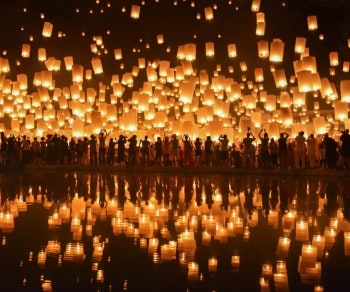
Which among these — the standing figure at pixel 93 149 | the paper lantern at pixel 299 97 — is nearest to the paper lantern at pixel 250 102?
the paper lantern at pixel 299 97

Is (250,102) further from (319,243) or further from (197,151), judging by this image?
(319,243)

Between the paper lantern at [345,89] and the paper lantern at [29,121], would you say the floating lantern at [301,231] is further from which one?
the paper lantern at [29,121]

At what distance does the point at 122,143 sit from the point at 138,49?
38.2 ft

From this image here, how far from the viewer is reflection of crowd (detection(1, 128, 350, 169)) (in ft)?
58.1

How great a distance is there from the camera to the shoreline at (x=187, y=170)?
1656 cm

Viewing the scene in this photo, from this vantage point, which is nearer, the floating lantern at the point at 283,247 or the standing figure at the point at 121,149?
the floating lantern at the point at 283,247

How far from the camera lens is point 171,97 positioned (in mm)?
30344

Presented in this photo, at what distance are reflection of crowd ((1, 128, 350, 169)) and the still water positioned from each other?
19.1ft

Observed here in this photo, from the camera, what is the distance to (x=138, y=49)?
102 ft

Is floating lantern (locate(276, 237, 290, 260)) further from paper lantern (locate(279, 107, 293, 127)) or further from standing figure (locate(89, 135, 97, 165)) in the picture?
paper lantern (locate(279, 107, 293, 127))

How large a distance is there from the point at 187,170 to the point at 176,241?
13043 millimetres

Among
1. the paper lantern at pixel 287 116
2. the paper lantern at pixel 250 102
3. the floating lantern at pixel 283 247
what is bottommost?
the floating lantern at pixel 283 247

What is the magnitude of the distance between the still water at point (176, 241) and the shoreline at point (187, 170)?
4709 mm

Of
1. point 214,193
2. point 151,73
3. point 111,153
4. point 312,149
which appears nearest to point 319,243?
point 214,193
